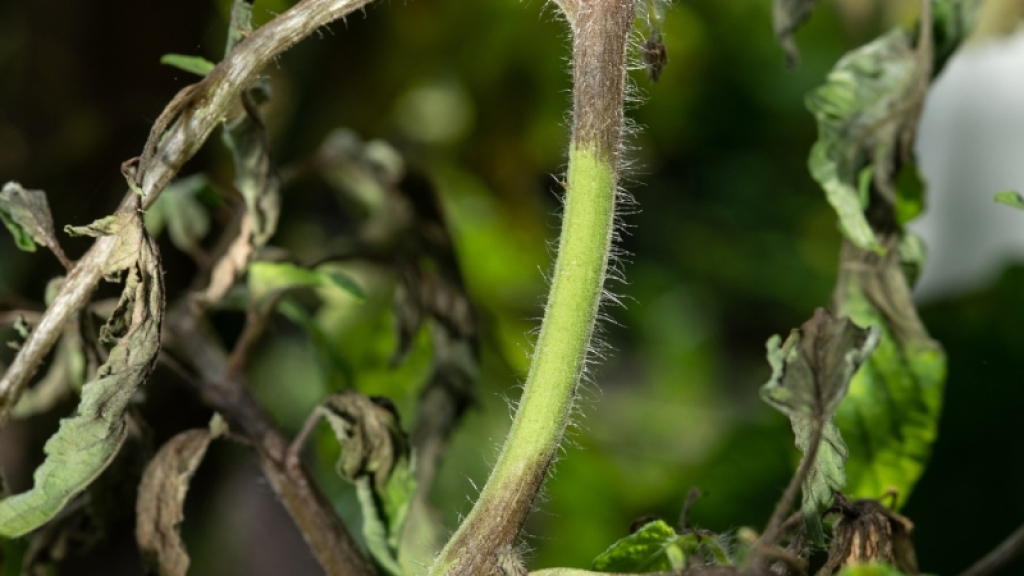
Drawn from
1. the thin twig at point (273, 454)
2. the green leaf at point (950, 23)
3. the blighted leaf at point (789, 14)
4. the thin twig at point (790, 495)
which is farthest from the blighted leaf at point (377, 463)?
the green leaf at point (950, 23)

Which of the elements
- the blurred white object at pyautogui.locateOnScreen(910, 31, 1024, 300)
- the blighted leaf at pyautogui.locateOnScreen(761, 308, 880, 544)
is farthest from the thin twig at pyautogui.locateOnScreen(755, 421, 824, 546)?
the blurred white object at pyautogui.locateOnScreen(910, 31, 1024, 300)

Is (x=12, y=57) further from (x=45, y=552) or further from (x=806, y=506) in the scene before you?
(x=806, y=506)

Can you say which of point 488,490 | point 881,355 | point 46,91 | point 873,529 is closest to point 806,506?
point 873,529

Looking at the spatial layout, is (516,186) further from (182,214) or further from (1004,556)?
(1004,556)

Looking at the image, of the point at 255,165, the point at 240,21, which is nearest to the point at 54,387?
the point at 255,165

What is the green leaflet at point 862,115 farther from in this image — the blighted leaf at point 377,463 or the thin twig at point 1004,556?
the blighted leaf at point 377,463

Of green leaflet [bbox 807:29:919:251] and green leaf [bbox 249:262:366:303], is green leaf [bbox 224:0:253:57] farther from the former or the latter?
green leaflet [bbox 807:29:919:251]
